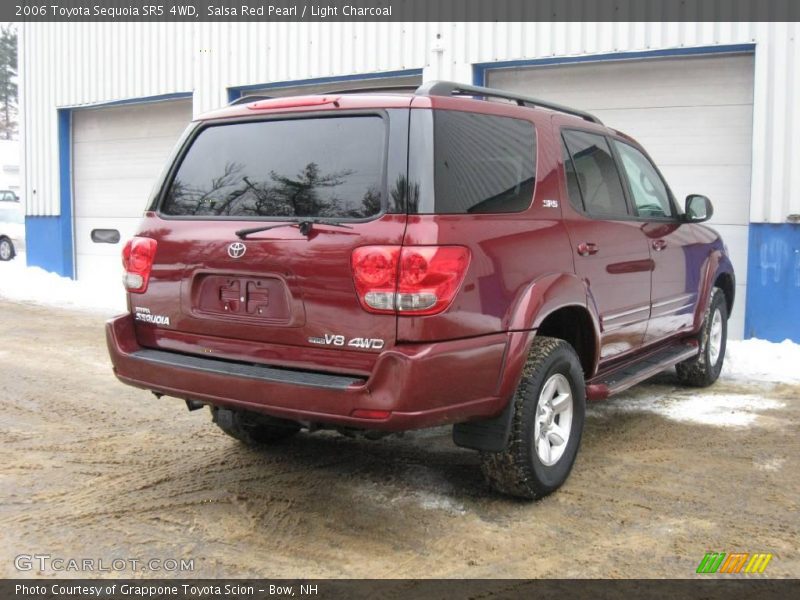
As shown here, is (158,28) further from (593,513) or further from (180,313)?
(593,513)

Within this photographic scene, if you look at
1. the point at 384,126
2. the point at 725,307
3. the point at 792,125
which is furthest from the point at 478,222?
the point at 792,125

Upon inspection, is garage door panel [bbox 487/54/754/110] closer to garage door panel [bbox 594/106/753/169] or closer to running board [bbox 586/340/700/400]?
garage door panel [bbox 594/106/753/169]

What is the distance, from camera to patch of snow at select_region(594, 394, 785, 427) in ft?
18.6

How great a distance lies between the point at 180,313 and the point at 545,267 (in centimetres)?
174

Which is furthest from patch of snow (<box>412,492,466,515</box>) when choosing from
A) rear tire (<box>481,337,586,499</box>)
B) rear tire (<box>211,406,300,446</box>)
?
rear tire (<box>211,406,300,446</box>)

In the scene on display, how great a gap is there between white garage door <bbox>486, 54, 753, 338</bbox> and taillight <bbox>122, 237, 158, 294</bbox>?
6410 mm

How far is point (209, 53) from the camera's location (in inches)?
489

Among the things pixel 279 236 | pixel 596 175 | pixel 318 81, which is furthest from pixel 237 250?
pixel 318 81

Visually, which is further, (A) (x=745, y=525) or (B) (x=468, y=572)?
→ (A) (x=745, y=525)

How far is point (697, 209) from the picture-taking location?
5.76 metres

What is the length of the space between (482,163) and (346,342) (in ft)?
3.49

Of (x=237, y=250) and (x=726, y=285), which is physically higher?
(x=237, y=250)

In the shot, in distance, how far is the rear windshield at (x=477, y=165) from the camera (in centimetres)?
347

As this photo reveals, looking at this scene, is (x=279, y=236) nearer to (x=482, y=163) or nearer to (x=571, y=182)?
(x=482, y=163)
